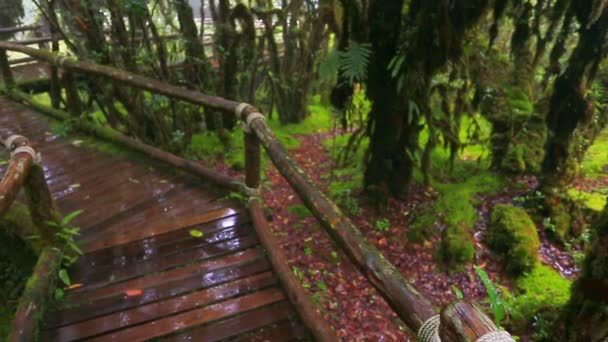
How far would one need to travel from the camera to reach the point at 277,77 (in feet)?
38.6

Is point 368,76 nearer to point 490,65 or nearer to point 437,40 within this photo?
point 437,40

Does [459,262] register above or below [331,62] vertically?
below

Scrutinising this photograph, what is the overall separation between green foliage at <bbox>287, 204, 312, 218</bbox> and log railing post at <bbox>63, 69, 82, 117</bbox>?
12.9 ft

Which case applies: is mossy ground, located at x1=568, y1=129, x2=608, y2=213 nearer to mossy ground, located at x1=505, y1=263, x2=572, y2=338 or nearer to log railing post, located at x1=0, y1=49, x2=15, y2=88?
mossy ground, located at x1=505, y1=263, x2=572, y2=338

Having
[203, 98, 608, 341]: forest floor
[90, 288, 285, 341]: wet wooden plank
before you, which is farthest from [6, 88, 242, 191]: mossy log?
[203, 98, 608, 341]: forest floor

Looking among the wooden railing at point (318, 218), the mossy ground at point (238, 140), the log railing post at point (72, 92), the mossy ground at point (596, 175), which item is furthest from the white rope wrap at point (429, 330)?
the mossy ground at point (238, 140)

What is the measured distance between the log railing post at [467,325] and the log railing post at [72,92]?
6.03m

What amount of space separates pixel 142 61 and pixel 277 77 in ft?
16.1

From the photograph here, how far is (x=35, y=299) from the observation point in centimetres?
312

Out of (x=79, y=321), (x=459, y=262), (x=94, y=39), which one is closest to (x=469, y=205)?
(x=459, y=262)

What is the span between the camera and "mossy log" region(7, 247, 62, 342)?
9.67 ft

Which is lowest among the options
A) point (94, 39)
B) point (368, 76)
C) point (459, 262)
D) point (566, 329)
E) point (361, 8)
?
point (459, 262)

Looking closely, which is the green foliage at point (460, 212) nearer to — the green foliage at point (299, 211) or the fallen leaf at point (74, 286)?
the green foliage at point (299, 211)

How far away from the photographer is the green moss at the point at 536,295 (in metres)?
5.18
